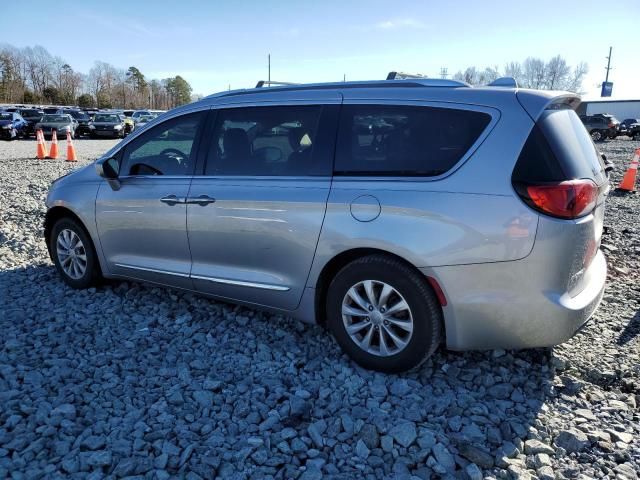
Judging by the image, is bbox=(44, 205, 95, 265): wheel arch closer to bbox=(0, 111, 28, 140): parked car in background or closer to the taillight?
the taillight

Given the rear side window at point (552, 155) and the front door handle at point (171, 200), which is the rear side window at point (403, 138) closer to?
the rear side window at point (552, 155)

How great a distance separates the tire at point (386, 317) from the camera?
126 inches

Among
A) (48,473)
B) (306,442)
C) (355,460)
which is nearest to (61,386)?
(48,473)

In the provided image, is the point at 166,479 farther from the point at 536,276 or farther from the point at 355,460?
the point at 536,276

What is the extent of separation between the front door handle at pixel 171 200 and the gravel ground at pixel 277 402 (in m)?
0.96

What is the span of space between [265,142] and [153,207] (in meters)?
1.13

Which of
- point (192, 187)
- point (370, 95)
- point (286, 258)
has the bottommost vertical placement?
point (286, 258)

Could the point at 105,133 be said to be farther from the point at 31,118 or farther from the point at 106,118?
the point at 31,118

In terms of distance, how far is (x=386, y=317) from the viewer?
3.36 metres

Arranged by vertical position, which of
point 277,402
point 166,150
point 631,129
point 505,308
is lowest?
point 277,402

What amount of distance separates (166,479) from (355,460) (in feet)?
3.04

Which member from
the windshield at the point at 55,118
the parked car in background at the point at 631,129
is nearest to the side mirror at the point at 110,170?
the windshield at the point at 55,118

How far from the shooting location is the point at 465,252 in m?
3.03

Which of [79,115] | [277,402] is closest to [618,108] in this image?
[79,115]
